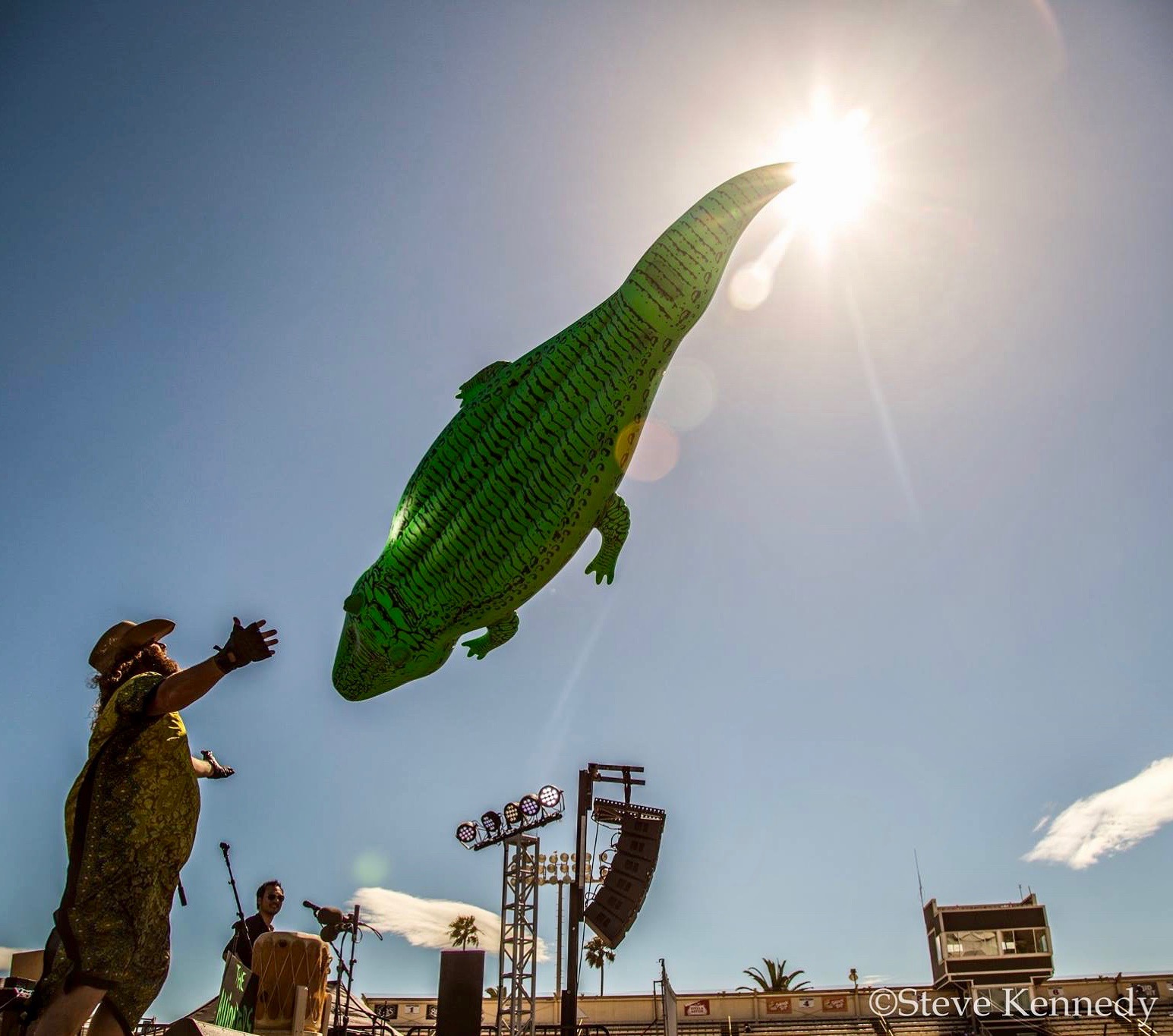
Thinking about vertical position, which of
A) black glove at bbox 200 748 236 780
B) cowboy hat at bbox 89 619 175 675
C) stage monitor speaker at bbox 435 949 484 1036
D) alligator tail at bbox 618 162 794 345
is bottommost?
stage monitor speaker at bbox 435 949 484 1036

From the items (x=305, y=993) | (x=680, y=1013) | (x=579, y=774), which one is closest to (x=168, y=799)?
(x=305, y=993)

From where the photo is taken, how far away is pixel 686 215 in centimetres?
456

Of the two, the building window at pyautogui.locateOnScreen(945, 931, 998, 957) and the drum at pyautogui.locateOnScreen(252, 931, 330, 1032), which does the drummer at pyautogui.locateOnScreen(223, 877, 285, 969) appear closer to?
the drum at pyautogui.locateOnScreen(252, 931, 330, 1032)

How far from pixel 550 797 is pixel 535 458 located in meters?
14.2

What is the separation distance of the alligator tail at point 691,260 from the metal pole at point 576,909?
40.2 feet

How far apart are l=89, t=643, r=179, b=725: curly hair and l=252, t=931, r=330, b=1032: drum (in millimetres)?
2210

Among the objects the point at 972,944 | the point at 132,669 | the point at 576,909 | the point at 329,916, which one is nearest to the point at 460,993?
the point at 576,909

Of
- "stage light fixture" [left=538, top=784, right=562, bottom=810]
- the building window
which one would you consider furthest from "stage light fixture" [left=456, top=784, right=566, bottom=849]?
the building window

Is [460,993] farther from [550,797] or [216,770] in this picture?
[216,770]

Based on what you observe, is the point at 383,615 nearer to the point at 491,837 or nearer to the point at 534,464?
the point at 534,464

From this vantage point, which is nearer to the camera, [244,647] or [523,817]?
[244,647]

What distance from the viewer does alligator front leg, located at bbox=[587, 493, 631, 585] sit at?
6.16 metres

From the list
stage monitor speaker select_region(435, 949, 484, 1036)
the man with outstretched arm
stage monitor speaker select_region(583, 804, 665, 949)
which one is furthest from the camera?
stage monitor speaker select_region(583, 804, 665, 949)

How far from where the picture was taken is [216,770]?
3.38m
